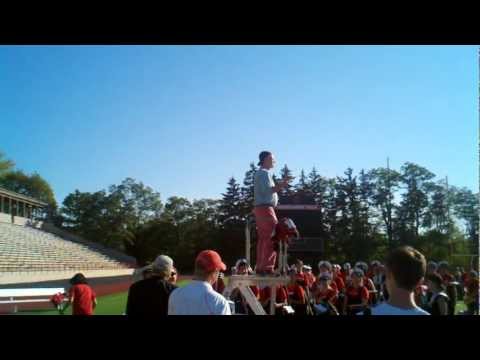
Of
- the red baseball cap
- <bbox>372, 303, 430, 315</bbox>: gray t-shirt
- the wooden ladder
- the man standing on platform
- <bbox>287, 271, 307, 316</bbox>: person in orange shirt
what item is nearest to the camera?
<bbox>372, 303, 430, 315</bbox>: gray t-shirt

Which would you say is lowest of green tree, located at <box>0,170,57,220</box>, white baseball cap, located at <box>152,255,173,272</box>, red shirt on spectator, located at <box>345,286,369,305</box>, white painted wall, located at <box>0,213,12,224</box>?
red shirt on spectator, located at <box>345,286,369,305</box>

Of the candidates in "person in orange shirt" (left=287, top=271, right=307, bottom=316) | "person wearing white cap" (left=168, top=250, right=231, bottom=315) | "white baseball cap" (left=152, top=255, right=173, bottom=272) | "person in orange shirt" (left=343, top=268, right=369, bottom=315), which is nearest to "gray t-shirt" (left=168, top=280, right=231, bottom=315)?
"person wearing white cap" (left=168, top=250, right=231, bottom=315)

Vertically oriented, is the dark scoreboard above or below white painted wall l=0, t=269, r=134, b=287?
above

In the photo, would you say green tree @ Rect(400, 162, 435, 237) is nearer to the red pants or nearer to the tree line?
the tree line

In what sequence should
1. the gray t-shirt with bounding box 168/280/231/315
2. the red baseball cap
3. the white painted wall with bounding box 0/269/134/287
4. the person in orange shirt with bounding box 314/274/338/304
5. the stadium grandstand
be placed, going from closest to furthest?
the gray t-shirt with bounding box 168/280/231/315 → the red baseball cap → the person in orange shirt with bounding box 314/274/338/304 → the white painted wall with bounding box 0/269/134/287 → the stadium grandstand

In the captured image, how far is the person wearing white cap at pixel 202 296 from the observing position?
10.9 ft

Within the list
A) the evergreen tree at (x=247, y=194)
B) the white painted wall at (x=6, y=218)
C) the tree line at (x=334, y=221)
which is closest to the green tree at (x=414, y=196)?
the tree line at (x=334, y=221)

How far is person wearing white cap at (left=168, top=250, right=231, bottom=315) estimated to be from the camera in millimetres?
3334

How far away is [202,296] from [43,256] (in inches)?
1510

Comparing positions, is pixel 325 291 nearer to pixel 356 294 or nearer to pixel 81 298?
pixel 356 294

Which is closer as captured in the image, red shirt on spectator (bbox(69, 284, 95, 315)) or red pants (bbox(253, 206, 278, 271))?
red pants (bbox(253, 206, 278, 271))

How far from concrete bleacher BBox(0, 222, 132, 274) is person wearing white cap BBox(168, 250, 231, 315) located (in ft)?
103

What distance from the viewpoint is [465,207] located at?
44375 mm
